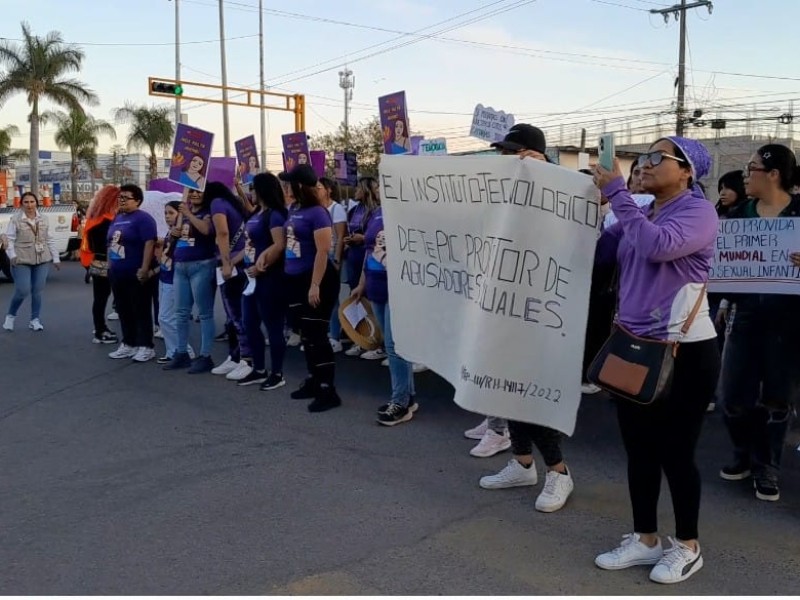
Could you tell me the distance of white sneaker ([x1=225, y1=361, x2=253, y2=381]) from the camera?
23.9 ft

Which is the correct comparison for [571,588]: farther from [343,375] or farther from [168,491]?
[343,375]

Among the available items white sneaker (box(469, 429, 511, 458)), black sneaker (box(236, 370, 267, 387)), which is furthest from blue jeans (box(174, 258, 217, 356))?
white sneaker (box(469, 429, 511, 458))

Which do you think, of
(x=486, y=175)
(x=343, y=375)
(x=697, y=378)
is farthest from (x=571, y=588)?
(x=343, y=375)

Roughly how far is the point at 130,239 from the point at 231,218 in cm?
146

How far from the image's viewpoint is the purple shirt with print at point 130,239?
824 centimetres

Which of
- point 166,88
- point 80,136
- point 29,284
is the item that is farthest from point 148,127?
point 29,284

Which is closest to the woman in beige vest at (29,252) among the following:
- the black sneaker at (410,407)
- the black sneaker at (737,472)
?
the black sneaker at (410,407)

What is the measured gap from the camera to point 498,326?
386 centimetres

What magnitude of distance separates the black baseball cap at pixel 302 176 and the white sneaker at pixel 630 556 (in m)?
3.79

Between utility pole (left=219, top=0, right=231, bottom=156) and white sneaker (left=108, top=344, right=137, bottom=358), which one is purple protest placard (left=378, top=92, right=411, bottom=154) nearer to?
white sneaker (left=108, top=344, right=137, bottom=358)

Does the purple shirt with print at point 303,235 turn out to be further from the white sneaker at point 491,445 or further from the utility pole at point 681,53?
the utility pole at point 681,53

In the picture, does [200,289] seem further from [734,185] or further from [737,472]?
[737,472]

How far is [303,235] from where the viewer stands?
633 cm

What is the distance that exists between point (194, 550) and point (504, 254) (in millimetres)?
2057
